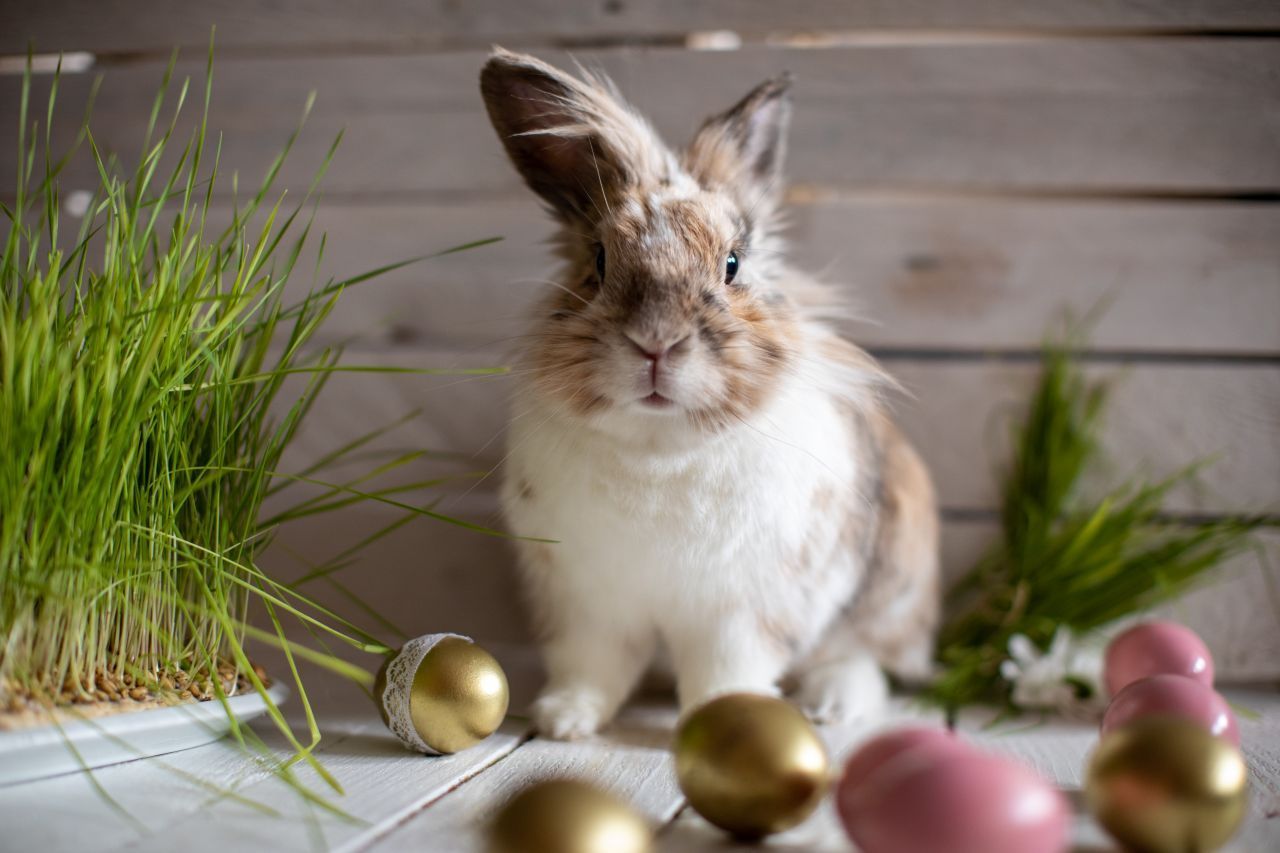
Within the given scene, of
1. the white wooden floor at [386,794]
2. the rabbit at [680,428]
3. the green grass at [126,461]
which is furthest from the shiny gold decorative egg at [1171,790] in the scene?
the green grass at [126,461]

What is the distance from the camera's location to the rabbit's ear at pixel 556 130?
4.83ft

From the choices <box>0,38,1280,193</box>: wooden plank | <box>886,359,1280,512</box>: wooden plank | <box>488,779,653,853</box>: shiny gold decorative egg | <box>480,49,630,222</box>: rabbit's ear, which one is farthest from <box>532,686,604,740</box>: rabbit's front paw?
<box>0,38,1280,193</box>: wooden plank

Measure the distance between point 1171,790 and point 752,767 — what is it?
0.42 meters

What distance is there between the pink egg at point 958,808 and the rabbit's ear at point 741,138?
1035 mm

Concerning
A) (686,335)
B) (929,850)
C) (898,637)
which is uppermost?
(686,335)

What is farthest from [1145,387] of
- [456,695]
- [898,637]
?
[456,695]

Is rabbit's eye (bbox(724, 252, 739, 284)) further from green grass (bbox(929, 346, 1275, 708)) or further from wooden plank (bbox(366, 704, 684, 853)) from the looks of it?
green grass (bbox(929, 346, 1275, 708))

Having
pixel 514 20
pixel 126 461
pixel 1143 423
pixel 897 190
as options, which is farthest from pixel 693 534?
pixel 514 20

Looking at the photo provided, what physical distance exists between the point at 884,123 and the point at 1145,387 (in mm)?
818

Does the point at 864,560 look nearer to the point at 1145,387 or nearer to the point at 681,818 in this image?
the point at 681,818

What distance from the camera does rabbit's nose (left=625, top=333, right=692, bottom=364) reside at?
1.27 metres

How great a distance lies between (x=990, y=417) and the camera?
2025 millimetres

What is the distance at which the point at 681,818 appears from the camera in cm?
113

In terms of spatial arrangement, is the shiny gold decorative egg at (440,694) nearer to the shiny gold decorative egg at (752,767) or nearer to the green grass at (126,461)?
the green grass at (126,461)
